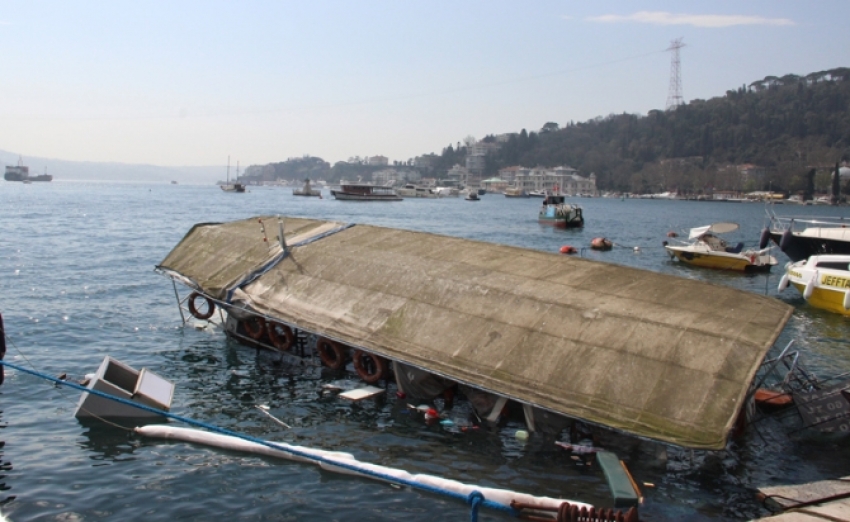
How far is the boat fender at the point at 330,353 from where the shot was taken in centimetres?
2109

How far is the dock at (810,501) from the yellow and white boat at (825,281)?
87.1 feet

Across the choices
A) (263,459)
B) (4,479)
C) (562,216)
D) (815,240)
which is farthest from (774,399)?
(562,216)

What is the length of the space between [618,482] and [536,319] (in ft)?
18.0

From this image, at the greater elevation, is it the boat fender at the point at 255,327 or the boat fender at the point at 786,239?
the boat fender at the point at 786,239

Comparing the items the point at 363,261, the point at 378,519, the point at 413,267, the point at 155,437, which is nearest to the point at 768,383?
the point at 413,267

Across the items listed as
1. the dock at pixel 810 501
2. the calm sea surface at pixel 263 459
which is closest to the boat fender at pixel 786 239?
the calm sea surface at pixel 263 459

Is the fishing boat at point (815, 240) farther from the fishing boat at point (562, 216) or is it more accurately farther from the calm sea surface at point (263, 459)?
the fishing boat at point (562, 216)

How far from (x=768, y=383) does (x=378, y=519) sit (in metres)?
15.1

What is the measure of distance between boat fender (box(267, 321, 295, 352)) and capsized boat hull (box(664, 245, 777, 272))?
143ft

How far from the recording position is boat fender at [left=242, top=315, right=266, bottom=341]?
23.8m

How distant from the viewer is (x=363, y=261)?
2200 cm

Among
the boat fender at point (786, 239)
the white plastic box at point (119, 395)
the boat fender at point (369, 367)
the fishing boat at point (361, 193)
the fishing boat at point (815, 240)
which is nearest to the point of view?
the white plastic box at point (119, 395)

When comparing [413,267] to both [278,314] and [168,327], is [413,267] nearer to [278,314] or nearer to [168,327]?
Answer: [278,314]

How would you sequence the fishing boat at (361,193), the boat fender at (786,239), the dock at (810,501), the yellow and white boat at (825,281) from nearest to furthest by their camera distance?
the dock at (810,501) < the yellow and white boat at (825,281) < the boat fender at (786,239) < the fishing boat at (361,193)
